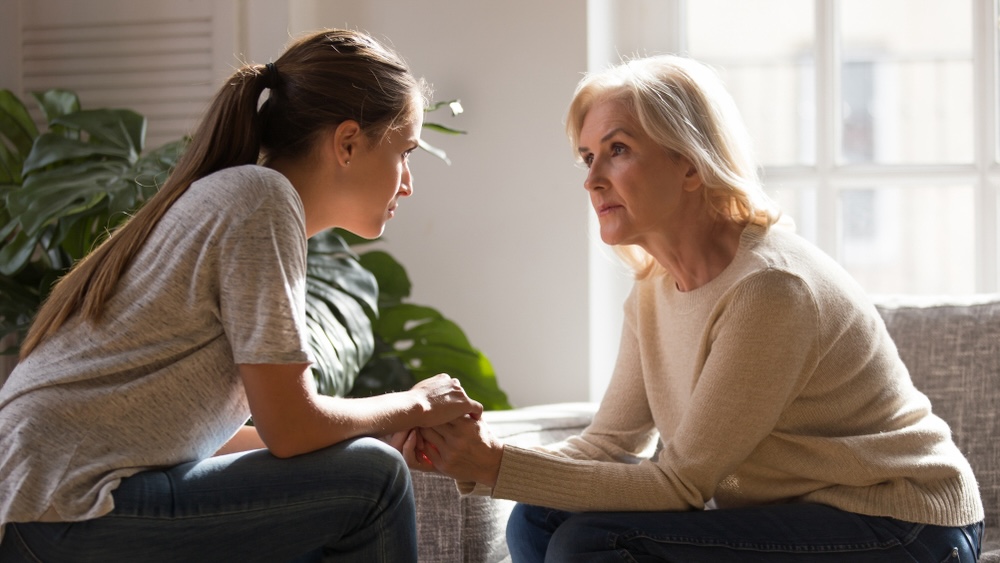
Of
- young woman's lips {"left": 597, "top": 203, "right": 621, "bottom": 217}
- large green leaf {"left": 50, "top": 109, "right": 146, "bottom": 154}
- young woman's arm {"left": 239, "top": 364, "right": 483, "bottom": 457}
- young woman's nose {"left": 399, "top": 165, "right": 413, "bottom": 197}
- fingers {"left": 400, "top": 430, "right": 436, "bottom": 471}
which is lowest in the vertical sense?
fingers {"left": 400, "top": 430, "right": 436, "bottom": 471}

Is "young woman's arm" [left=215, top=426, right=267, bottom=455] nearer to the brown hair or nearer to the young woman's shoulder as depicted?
the brown hair

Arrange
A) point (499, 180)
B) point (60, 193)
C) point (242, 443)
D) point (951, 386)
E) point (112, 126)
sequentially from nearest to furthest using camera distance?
point (242, 443) → point (951, 386) → point (60, 193) → point (112, 126) → point (499, 180)

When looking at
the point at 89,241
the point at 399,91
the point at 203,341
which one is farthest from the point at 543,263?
the point at 203,341

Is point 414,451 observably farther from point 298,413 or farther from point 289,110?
point 289,110

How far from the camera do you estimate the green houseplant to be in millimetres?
2145

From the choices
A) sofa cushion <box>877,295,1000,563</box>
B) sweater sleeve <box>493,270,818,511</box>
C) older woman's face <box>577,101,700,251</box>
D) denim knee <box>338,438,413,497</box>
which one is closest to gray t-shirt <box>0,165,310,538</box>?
denim knee <box>338,438,413,497</box>

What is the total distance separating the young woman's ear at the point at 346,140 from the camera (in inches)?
59.1

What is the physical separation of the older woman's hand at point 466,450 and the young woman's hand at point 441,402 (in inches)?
1.1

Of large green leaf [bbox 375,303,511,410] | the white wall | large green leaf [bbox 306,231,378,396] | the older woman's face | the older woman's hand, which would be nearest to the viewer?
the older woman's hand

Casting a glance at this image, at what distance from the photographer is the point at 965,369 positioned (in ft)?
6.79


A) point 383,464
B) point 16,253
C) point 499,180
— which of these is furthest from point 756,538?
point 16,253

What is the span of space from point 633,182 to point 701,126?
142 mm

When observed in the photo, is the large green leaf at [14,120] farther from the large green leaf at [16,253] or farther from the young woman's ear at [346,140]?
the young woman's ear at [346,140]

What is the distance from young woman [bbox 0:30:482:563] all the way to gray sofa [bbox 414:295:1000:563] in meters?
0.57
